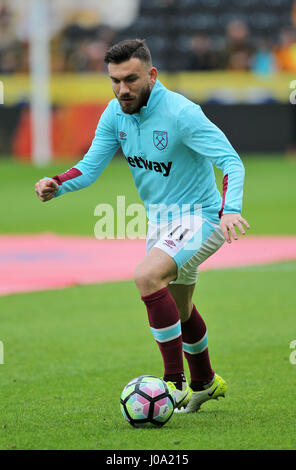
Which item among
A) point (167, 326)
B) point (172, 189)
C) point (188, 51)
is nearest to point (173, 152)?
point (172, 189)

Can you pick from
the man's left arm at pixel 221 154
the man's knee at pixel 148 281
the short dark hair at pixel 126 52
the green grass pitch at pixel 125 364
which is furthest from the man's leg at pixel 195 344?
the short dark hair at pixel 126 52

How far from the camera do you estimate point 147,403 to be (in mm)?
5109

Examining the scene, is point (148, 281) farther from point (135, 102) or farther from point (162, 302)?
point (135, 102)

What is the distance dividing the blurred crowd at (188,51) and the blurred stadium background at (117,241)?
0.05m

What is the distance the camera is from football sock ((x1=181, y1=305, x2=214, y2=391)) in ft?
19.4

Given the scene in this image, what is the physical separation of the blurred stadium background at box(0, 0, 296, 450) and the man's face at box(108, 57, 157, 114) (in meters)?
1.88

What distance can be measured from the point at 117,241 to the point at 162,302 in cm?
955

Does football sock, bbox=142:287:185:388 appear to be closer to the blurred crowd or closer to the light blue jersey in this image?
the light blue jersey

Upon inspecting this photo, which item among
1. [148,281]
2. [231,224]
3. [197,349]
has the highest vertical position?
[231,224]

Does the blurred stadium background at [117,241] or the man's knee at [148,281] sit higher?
the man's knee at [148,281]

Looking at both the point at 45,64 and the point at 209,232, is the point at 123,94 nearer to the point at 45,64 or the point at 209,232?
the point at 209,232

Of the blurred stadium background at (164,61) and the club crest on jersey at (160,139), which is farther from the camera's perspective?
the blurred stadium background at (164,61)

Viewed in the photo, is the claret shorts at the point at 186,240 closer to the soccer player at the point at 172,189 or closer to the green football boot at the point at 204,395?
the soccer player at the point at 172,189

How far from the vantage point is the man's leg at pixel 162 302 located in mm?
5238
